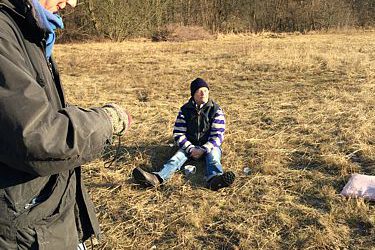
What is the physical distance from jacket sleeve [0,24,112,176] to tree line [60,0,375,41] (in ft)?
64.4

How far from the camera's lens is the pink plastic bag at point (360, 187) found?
12.1 feet

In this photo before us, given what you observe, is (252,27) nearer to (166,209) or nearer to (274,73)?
(274,73)

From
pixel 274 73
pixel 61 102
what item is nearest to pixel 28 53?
pixel 61 102

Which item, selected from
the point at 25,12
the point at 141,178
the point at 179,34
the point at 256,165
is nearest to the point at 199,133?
the point at 256,165

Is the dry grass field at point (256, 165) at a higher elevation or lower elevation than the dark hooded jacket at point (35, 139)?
lower

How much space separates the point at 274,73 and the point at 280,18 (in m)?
16.6

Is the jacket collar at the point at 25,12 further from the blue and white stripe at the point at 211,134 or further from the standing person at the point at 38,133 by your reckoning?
the blue and white stripe at the point at 211,134

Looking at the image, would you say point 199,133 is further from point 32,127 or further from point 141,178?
point 32,127

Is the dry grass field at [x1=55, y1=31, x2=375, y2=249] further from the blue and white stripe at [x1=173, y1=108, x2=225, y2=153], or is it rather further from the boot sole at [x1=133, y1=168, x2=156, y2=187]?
the blue and white stripe at [x1=173, y1=108, x2=225, y2=153]

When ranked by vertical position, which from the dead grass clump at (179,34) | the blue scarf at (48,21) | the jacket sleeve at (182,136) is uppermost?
the blue scarf at (48,21)

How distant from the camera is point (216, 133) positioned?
186 inches

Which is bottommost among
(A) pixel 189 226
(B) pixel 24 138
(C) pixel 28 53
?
(A) pixel 189 226

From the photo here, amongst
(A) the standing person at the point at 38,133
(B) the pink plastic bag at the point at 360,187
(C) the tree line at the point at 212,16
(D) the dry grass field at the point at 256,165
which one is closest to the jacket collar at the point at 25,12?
(A) the standing person at the point at 38,133

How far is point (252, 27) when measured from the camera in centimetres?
2512
